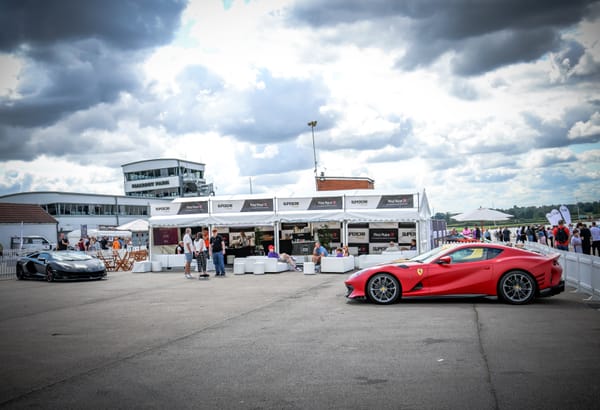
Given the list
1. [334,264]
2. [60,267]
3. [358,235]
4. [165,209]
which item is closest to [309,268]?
[334,264]

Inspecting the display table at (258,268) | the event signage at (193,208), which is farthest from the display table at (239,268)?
the event signage at (193,208)

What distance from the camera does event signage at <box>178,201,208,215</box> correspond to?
25.2m

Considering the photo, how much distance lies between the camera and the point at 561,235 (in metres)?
20.8

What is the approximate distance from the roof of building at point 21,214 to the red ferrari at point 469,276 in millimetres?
43906

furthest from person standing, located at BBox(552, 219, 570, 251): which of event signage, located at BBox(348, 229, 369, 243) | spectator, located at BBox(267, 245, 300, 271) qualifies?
spectator, located at BBox(267, 245, 300, 271)

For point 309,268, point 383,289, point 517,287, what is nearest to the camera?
point 517,287

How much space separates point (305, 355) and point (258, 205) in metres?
17.9

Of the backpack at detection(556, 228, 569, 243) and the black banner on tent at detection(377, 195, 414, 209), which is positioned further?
the black banner on tent at detection(377, 195, 414, 209)

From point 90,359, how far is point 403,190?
17788 millimetres

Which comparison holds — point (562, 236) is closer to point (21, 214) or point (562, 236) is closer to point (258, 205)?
point (258, 205)

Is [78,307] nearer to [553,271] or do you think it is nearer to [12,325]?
[12,325]

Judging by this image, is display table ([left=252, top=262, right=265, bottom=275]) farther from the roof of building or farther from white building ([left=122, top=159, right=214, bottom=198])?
white building ([left=122, top=159, right=214, bottom=198])

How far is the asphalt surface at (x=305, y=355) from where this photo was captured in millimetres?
4832

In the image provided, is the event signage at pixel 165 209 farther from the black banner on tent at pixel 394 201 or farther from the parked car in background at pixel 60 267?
the black banner on tent at pixel 394 201
